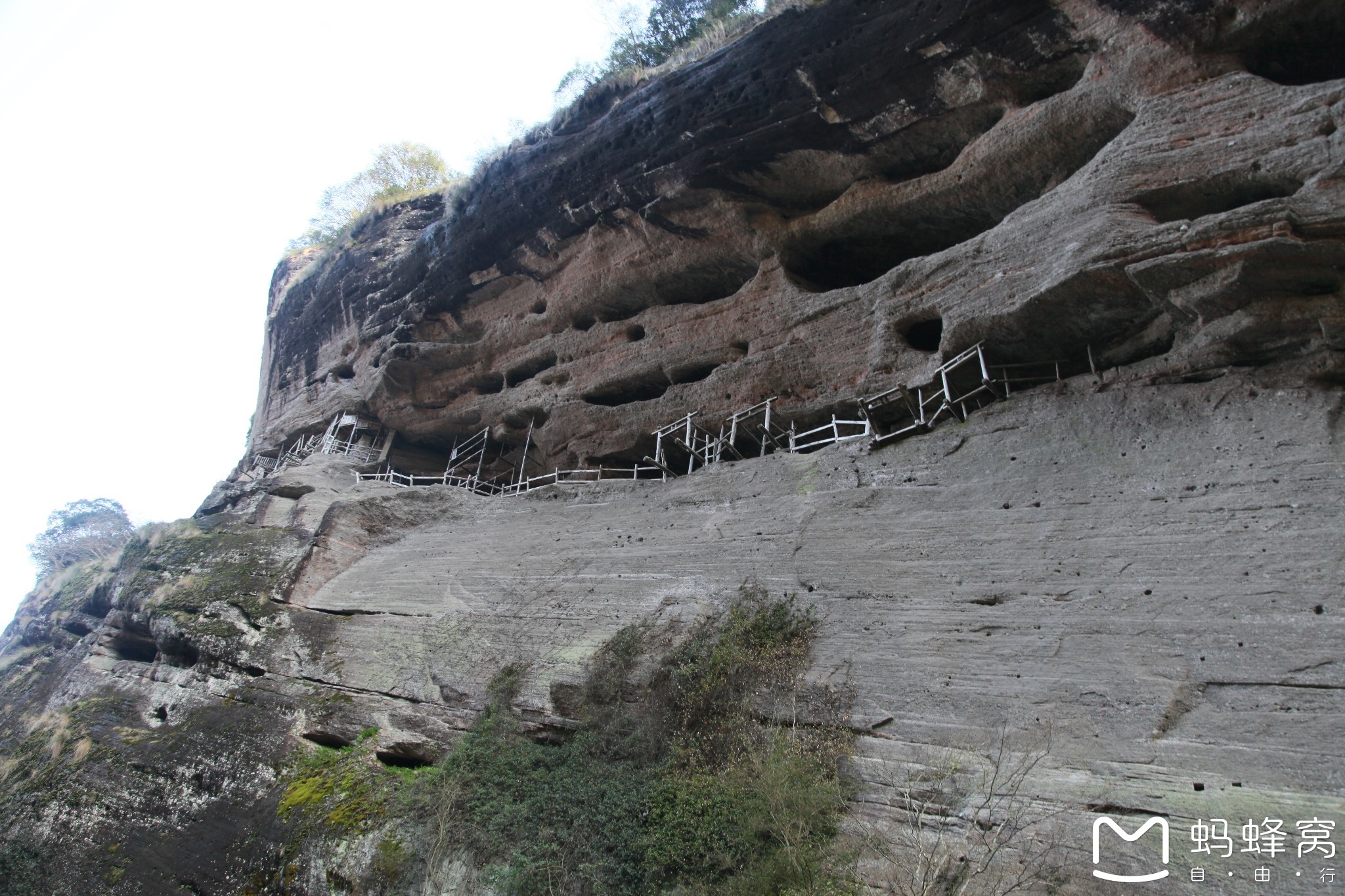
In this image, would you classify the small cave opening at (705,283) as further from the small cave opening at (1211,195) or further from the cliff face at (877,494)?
the small cave opening at (1211,195)

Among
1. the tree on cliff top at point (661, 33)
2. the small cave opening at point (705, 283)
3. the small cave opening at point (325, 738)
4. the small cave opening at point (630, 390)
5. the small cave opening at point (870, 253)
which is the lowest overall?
the small cave opening at point (325, 738)

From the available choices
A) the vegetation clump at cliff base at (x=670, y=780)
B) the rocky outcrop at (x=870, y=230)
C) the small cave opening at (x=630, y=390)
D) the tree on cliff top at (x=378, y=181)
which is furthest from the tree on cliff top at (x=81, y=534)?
the vegetation clump at cliff base at (x=670, y=780)

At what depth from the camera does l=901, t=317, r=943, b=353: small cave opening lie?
11.5m

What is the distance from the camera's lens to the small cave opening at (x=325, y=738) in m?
9.91

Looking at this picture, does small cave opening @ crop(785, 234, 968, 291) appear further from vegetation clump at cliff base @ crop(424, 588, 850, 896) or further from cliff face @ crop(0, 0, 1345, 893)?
vegetation clump at cliff base @ crop(424, 588, 850, 896)

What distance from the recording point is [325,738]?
9.98m

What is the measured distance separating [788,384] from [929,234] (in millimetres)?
3285

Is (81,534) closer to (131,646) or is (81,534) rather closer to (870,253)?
(131,646)

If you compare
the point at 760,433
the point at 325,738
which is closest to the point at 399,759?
the point at 325,738

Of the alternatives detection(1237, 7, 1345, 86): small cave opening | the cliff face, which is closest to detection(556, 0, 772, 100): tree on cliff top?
the cliff face

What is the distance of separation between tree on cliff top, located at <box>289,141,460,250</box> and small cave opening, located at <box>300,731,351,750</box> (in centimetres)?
2139

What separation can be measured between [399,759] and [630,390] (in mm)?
7471

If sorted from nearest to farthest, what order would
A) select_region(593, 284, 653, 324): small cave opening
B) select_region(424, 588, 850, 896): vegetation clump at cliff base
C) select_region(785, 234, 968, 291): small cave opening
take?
select_region(424, 588, 850, 896): vegetation clump at cliff base
select_region(785, 234, 968, 291): small cave opening
select_region(593, 284, 653, 324): small cave opening

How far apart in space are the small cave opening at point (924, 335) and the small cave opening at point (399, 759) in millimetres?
8105
